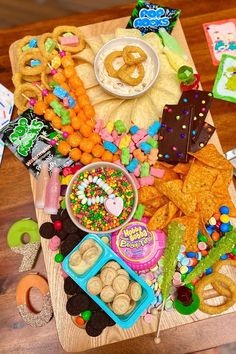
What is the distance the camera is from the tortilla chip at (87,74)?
1.26 m

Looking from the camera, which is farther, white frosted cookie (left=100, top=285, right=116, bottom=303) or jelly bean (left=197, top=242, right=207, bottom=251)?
jelly bean (left=197, top=242, right=207, bottom=251)

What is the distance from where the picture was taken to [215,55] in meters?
1.41

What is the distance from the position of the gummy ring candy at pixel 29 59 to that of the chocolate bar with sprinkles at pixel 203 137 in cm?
54

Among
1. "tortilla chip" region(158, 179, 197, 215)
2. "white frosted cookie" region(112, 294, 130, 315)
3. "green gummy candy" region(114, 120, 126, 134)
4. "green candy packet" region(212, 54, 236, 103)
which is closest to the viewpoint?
"white frosted cookie" region(112, 294, 130, 315)

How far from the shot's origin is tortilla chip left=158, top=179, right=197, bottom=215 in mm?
1102

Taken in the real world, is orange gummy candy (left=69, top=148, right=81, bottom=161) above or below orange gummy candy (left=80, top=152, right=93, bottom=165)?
above

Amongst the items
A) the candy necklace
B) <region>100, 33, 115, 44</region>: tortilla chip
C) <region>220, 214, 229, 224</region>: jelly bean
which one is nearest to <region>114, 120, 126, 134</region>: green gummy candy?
the candy necklace

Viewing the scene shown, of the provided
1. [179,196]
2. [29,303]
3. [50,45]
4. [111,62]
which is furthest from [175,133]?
[29,303]

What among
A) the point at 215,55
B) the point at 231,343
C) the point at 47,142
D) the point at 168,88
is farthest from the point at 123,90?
the point at 231,343

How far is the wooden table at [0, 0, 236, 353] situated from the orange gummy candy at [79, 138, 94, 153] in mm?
253

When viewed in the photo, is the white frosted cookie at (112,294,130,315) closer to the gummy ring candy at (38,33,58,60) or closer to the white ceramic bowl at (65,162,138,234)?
the white ceramic bowl at (65,162,138,234)

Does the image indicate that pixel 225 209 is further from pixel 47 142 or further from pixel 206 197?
pixel 47 142

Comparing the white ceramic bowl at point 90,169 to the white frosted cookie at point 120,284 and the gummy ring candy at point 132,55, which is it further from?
the gummy ring candy at point 132,55

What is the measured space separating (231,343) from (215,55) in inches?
38.2
